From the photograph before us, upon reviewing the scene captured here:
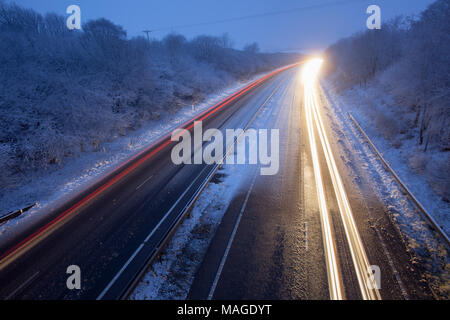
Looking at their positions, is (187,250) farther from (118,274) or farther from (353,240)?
(353,240)

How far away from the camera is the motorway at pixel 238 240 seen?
18.6 feet

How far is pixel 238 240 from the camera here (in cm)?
709

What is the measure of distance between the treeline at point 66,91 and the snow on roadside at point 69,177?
79 cm

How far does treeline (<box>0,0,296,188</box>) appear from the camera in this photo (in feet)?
39.6

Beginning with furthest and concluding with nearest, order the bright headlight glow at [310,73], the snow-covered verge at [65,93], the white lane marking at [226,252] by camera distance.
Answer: the bright headlight glow at [310,73] < the snow-covered verge at [65,93] < the white lane marking at [226,252]

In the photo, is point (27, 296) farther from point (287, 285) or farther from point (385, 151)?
point (385, 151)

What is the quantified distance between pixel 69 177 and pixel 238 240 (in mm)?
10148

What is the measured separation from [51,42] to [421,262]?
2967 centimetres

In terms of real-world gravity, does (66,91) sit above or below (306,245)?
above

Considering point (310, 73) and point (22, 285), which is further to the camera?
point (310, 73)

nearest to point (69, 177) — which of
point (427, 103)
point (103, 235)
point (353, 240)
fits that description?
point (103, 235)

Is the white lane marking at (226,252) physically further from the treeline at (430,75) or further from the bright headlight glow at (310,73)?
the bright headlight glow at (310,73)

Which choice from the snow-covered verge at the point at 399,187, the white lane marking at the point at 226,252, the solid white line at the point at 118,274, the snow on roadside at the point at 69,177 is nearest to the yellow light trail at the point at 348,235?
the snow-covered verge at the point at 399,187
